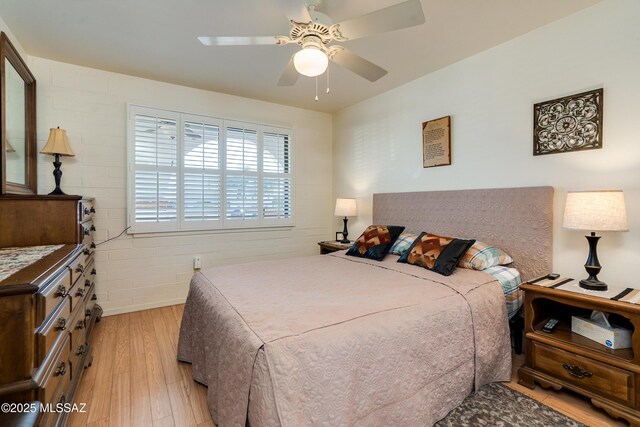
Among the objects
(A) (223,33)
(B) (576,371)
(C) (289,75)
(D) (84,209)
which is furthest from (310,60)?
(B) (576,371)

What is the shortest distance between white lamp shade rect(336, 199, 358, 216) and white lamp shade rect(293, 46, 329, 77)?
7.63 feet

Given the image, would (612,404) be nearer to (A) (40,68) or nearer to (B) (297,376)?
(B) (297,376)

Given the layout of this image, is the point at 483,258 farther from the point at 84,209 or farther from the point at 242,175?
the point at 84,209

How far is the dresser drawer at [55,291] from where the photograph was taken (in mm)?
1195

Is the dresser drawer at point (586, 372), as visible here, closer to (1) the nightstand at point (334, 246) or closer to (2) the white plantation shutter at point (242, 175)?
(1) the nightstand at point (334, 246)

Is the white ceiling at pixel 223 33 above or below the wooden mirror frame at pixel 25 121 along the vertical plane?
above

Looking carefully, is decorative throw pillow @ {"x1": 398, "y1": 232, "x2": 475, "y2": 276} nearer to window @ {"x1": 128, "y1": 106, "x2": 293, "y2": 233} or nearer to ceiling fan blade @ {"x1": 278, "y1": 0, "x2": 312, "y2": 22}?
ceiling fan blade @ {"x1": 278, "y1": 0, "x2": 312, "y2": 22}

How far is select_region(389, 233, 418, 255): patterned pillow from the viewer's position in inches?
114

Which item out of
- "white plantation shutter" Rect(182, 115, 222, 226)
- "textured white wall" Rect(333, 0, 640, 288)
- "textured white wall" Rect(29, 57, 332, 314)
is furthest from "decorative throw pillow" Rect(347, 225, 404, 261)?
"white plantation shutter" Rect(182, 115, 222, 226)

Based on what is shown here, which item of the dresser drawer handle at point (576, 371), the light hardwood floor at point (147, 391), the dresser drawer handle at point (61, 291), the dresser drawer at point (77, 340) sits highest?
the dresser drawer handle at point (61, 291)

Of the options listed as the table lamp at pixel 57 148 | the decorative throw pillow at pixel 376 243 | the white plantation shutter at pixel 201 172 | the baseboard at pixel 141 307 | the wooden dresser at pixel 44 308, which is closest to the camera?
the wooden dresser at pixel 44 308

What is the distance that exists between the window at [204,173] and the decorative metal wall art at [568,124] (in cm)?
287

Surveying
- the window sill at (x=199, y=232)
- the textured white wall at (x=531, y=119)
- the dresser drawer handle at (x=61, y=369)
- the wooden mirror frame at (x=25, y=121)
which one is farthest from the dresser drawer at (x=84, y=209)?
the textured white wall at (x=531, y=119)

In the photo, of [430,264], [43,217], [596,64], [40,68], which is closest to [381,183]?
[430,264]
